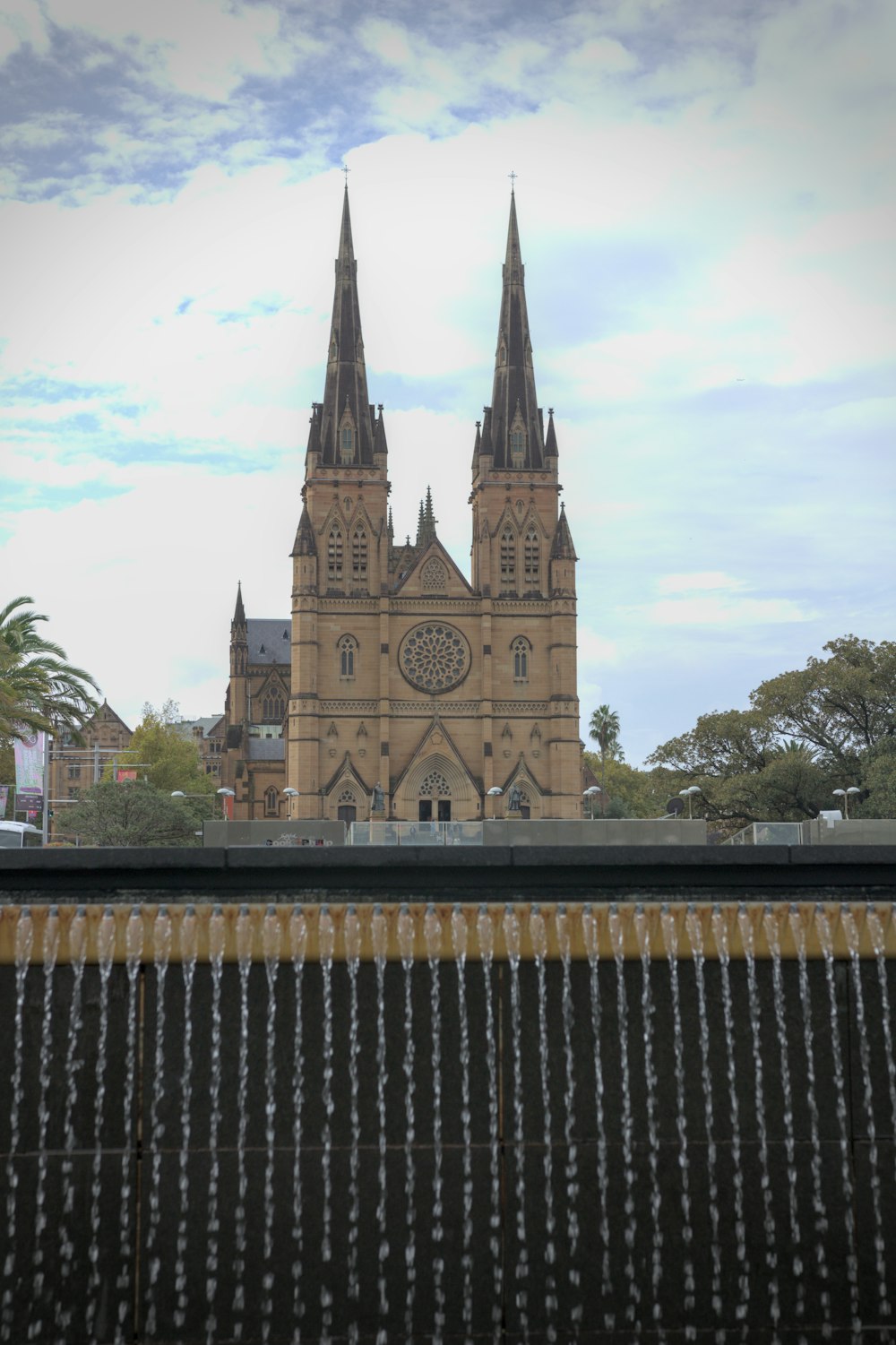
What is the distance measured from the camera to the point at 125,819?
210ft

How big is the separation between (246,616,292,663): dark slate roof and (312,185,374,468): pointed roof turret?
39204 mm

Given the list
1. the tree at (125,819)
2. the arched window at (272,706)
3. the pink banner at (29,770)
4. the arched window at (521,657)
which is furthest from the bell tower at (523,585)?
the pink banner at (29,770)

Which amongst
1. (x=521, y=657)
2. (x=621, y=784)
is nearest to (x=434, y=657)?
(x=521, y=657)

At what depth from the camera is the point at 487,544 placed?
95.2 meters

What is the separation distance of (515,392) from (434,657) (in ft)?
61.4

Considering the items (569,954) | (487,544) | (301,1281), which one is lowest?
(301,1281)

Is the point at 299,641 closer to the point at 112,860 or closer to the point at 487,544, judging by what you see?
the point at 487,544

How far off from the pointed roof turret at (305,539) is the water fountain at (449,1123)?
86.8 meters

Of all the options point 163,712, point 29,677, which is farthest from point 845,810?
point 163,712

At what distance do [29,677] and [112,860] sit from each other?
31.4 m

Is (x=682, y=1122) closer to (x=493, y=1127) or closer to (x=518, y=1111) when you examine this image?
(x=518, y=1111)

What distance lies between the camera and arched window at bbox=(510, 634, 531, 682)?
9288cm

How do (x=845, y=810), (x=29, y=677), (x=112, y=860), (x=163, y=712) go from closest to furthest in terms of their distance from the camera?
(x=112, y=860) < (x=29, y=677) < (x=845, y=810) < (x=163, y=712)

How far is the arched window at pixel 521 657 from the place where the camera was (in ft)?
305
